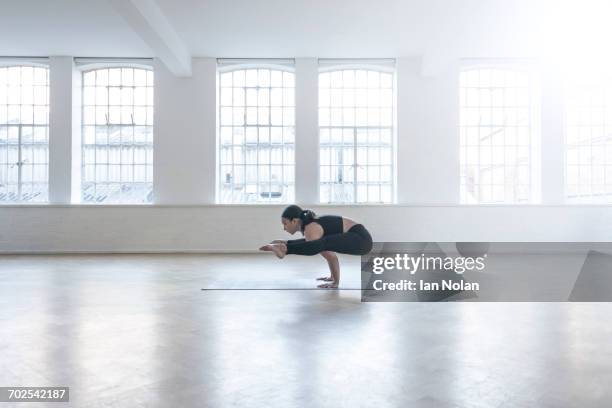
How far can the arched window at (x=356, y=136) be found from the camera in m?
10.6

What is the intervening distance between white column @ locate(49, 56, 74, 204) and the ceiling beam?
246 cm

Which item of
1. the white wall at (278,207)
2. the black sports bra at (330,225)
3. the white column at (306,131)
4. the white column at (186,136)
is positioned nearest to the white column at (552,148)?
the white wall at (278,207)

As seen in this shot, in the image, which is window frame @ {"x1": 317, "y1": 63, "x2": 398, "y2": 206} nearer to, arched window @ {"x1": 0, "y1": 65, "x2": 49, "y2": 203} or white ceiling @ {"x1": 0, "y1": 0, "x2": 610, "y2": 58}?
Answer: white ceiling @ {"x1": 0, "y1": 0, "x2": 610, "y2": 58}

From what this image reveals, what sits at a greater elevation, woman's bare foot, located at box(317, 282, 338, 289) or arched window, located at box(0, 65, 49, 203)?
arched window, located at box(0, 65, 49, 203)

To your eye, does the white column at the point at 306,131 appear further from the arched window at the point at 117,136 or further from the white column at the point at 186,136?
the arched window at the point at 117,136

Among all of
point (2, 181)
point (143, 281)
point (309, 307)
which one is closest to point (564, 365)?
point (309, 307)

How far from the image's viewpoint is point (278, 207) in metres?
10.1

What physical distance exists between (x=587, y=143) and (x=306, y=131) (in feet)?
20.8

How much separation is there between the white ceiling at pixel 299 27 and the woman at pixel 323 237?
4130mm

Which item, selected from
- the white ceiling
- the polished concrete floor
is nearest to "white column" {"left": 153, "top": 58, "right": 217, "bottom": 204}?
the white ceiling

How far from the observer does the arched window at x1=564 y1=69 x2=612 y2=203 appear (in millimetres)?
10594

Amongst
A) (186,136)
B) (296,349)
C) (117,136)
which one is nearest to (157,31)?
(186,136)

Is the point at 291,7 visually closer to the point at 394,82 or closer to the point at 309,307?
the point at 394,82

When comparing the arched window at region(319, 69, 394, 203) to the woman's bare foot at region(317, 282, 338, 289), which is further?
the arched window at region(319, 69, 394, 203)
